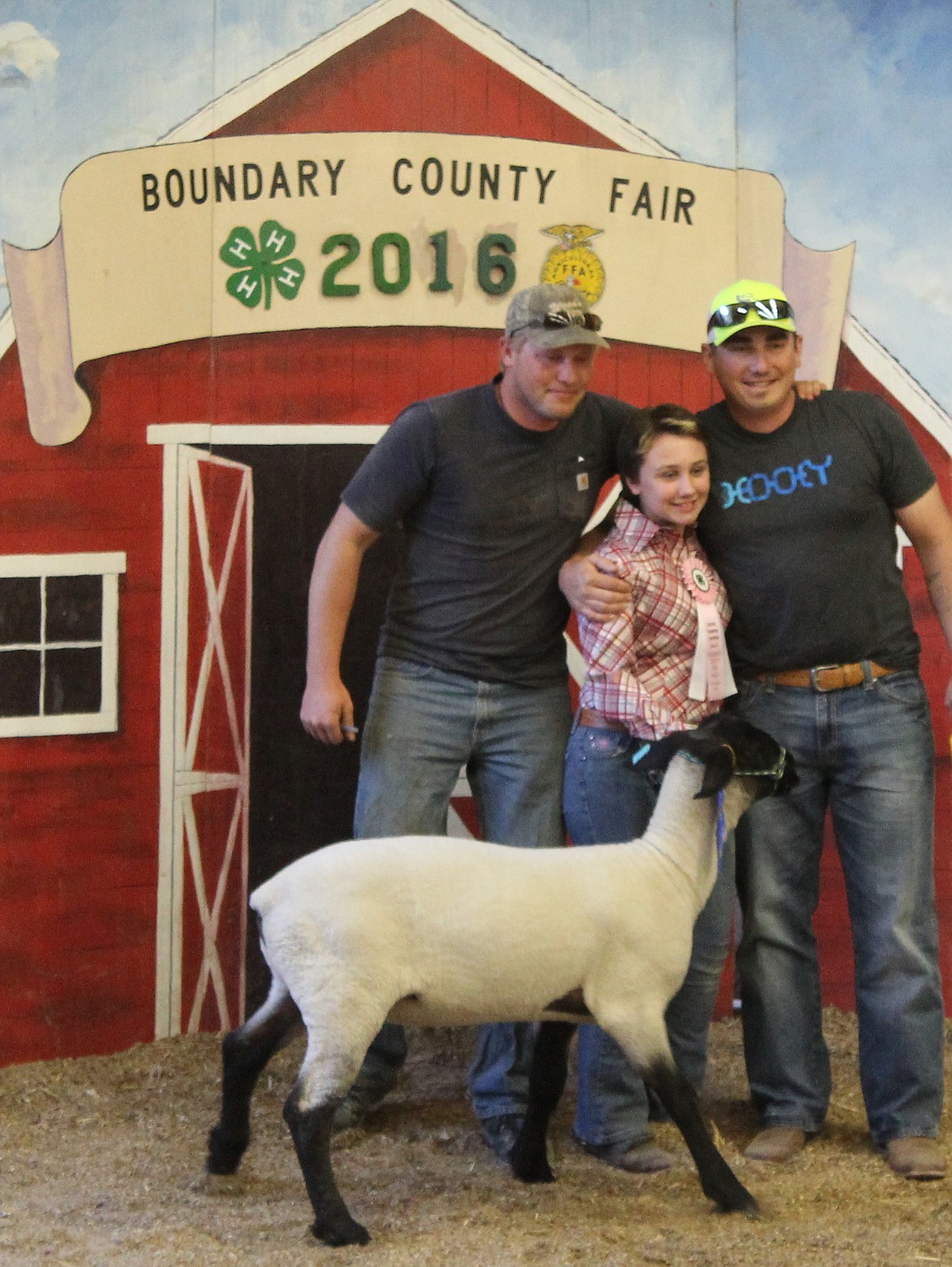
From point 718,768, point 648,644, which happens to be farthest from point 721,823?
point 648,644

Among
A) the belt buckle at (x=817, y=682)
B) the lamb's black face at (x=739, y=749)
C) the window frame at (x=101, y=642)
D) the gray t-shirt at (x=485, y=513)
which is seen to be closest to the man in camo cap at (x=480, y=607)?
the gray t-shirt at (x=485, y=513)

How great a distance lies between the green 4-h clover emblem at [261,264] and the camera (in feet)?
14.3

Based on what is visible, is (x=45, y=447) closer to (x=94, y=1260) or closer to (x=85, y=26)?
(x=85, y=26)

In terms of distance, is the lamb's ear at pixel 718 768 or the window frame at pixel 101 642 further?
the window frame at pixel 101 642

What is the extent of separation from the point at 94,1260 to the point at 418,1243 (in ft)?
2.32

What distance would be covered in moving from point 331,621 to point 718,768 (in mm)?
1123

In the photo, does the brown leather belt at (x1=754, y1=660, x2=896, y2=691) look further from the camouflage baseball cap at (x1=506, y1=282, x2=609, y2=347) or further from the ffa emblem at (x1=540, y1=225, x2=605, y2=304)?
the ffa emblem at (x1=540, y1=225, x2=605, y2=304)

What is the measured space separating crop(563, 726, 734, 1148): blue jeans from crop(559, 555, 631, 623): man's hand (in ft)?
1.13

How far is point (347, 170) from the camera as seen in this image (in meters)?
4.38

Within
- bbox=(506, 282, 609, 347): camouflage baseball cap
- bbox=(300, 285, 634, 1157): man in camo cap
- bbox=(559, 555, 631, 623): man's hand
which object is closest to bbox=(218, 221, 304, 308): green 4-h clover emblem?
bbox=(300, 285, 634, 1157): man in camo cap

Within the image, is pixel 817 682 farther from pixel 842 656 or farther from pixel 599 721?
pixel 599 721

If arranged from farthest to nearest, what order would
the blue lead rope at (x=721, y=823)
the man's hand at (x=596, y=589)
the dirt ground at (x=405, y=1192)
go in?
the man's hand at (x=596, y=589), the blue lead rope at (x=721, y=823), the dirt ground at (x=405, y=1192)

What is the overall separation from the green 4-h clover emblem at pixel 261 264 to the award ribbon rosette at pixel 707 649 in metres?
1.79

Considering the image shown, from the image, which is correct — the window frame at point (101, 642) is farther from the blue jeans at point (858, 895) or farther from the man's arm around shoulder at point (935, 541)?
the man's arm around shoulder at point (935, 541)
